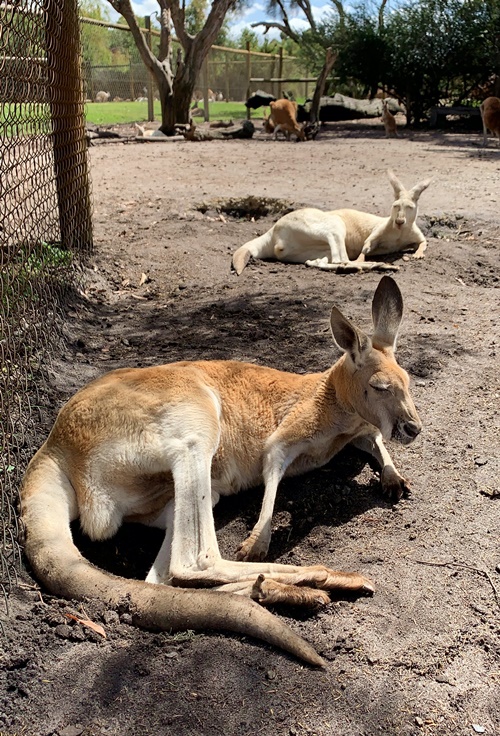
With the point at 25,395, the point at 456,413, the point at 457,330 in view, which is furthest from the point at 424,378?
the point at 25,395

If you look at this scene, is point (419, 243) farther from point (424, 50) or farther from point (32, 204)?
point (424, 50)

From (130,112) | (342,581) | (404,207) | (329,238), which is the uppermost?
(130,112)

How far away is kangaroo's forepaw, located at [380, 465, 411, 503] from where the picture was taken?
3234 millimetres

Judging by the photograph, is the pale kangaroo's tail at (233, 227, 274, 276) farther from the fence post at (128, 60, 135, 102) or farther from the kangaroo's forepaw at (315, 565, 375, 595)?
the fence post at (128, 60, 135, 102)

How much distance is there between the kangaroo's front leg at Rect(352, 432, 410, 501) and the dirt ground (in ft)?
0.19

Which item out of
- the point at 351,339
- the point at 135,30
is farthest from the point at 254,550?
the point at 135,30

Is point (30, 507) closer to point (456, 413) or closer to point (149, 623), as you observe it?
point (149, 623)

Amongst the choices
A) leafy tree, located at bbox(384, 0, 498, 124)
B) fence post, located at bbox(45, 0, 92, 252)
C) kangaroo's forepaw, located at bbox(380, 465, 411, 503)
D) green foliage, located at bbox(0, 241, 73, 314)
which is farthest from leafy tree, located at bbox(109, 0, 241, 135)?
kangaroo's forepaw, located at bbox(380, 465, 411, 503)

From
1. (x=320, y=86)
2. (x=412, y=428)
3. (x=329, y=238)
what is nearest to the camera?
(x=412, y=428)

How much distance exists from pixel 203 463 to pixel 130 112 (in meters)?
24.5

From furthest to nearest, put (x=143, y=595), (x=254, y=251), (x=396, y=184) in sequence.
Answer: (x=396, y=184), (x=254, y=251), (x=143, y=595)

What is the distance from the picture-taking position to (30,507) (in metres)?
2.65

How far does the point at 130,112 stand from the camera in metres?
25.0

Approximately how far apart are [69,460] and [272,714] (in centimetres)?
129
